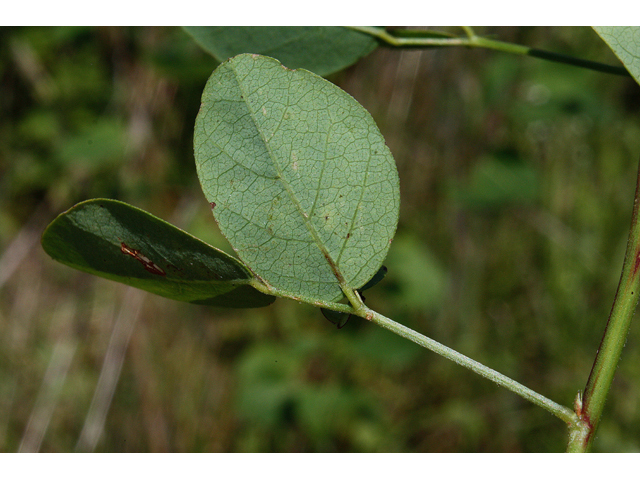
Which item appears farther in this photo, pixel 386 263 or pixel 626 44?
pixel 386 263

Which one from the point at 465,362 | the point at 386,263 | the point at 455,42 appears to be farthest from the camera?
the point at 386,263

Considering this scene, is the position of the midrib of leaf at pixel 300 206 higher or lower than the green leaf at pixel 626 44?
lower

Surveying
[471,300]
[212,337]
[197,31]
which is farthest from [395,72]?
[197,31]

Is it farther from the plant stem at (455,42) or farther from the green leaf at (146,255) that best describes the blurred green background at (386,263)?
the green leaf at (146,255)

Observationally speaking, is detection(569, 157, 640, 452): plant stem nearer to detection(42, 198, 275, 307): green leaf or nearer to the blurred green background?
detection(42, 198, 275, 307): green leaf

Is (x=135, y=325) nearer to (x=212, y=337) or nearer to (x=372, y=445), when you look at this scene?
(x=212, y=337)

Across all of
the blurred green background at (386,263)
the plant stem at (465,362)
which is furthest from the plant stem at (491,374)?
the blurred green background at (386,263)

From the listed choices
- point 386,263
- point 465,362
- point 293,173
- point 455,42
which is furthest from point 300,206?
point 386,263

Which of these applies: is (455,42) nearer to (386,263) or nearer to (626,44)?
(626,44)
